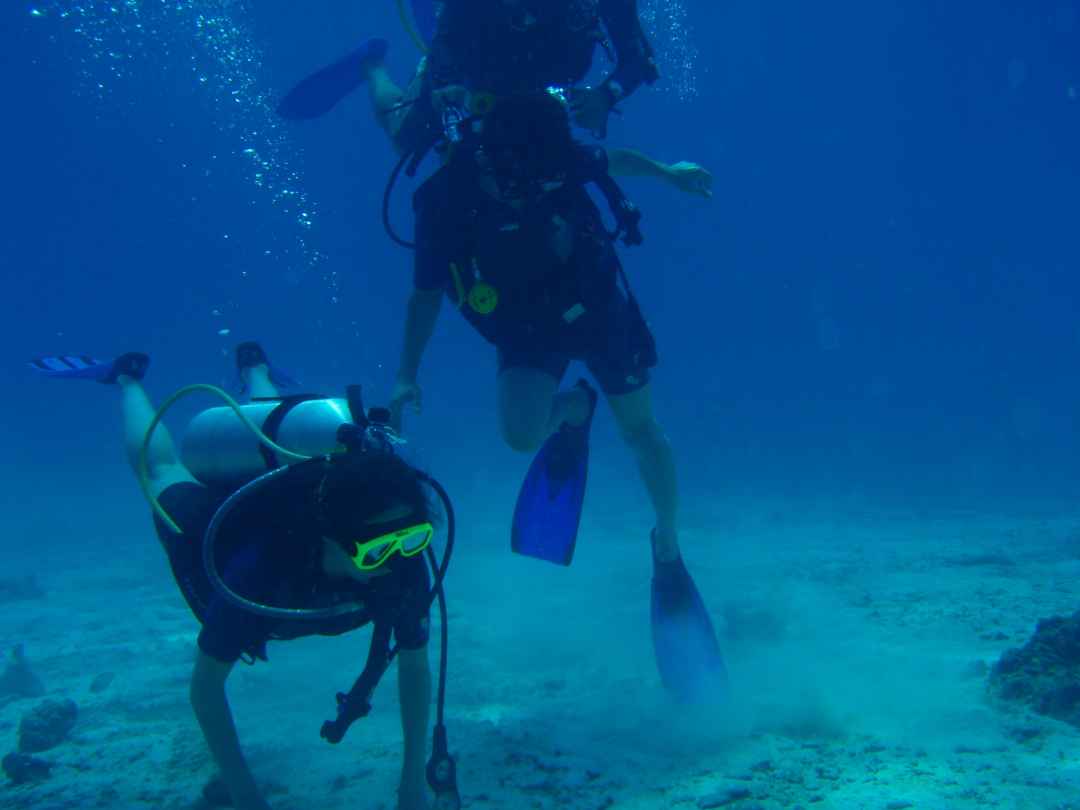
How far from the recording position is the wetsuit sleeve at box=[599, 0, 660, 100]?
437 centimetres

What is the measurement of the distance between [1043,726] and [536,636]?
4.06 m

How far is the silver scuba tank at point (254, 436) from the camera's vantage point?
2953 mm

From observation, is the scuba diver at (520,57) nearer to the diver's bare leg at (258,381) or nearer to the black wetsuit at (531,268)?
the black wetsuit at (531,268)

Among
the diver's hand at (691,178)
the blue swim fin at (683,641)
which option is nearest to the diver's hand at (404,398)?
the blue swim fin at (683,641)

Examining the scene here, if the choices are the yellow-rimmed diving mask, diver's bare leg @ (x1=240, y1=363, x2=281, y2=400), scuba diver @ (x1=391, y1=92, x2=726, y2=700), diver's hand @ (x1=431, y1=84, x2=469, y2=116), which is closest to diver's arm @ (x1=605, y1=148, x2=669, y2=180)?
scuba diver @ (x1=391, y1=92, x2=726, y2=700)

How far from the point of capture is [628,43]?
4426 millimetres

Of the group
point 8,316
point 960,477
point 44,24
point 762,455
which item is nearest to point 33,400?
point 8,316

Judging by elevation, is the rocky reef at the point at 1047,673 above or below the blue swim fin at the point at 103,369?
below

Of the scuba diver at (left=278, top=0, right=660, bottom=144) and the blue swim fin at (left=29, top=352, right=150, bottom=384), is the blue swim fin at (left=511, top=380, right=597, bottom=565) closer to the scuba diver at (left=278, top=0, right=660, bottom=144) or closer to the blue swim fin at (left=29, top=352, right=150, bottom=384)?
the scuba diver at (left=278, top=0, right=660, bottom=144)

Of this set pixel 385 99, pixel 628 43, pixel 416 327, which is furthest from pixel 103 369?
pixel 628 43

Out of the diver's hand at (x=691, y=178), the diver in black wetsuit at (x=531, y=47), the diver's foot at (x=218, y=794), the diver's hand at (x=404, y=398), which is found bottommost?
the diver's foot at (x=218, y=794)

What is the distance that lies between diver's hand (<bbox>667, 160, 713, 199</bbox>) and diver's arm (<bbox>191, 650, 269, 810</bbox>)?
386 cm

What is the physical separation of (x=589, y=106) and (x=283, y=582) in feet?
10.7

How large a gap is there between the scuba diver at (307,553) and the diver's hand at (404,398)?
0.92m
